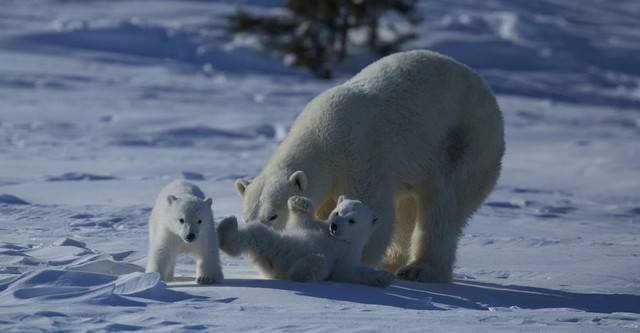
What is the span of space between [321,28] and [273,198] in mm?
19711

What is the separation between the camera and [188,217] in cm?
507

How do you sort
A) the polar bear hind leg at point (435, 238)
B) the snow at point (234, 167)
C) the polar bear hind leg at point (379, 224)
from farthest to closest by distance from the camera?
1. the polar bear hind leg at point (435, 238)
2. the polar bear hind leg at point (379, 224)
3. the snow at point (234, 167)

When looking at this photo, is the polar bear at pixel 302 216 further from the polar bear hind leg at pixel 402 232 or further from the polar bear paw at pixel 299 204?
the polar bear hind leg at pixel 402 232

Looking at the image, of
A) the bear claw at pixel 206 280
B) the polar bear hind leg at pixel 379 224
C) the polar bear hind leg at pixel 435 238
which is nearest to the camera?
the bear claw at pixel 206 280

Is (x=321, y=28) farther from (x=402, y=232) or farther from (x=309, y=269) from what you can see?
(x=309, y=269)

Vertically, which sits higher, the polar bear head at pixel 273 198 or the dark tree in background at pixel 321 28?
the dark tree in background at pixel 321 28

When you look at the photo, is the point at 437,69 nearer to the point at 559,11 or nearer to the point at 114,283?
the point at 114,283

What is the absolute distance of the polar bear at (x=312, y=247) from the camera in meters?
5.37

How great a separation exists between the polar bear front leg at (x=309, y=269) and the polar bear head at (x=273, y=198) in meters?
0.49

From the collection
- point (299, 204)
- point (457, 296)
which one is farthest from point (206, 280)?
point (457, 296)

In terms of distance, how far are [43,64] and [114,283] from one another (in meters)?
17.2

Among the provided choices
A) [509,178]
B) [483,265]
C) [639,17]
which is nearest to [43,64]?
[509,178]

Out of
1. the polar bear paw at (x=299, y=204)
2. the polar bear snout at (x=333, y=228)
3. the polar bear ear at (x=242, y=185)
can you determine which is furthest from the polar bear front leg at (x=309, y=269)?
the polar bear ear at (x=242, y=185)

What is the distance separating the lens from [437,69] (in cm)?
669
